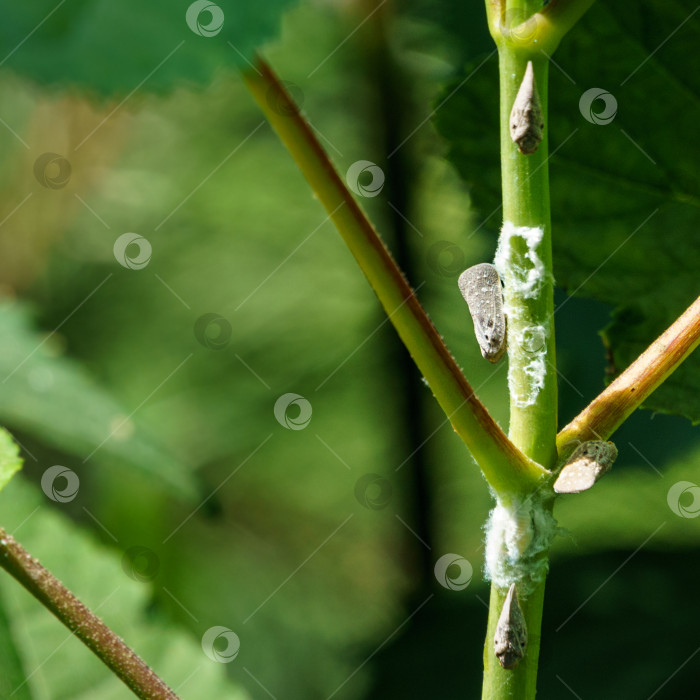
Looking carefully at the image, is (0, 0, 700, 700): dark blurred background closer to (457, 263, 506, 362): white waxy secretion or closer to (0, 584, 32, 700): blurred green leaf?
(0, 584, 32, 700): blurred green leaf

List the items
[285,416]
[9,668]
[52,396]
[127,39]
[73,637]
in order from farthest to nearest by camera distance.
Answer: [285,416] → [52,396] → [73,637] → [9,668] → [127,39]

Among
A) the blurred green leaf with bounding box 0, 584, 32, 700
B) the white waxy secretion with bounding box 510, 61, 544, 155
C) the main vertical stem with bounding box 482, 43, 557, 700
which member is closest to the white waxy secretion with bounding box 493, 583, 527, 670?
the main vertical stem with bounding box 482, 43, 557, 700

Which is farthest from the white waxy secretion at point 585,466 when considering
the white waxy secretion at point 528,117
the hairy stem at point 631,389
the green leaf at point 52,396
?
the green leaf at point 52,396

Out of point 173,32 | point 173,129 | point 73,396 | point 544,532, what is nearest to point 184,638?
point 73,396

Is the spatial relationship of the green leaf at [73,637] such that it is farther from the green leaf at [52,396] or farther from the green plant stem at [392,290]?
the green plant stem at [392,290]

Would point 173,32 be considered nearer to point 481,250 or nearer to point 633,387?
point 633,387

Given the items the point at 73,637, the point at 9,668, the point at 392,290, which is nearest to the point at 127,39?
the point at 392,290

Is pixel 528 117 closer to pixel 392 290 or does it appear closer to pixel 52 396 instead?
pixel 392 290
